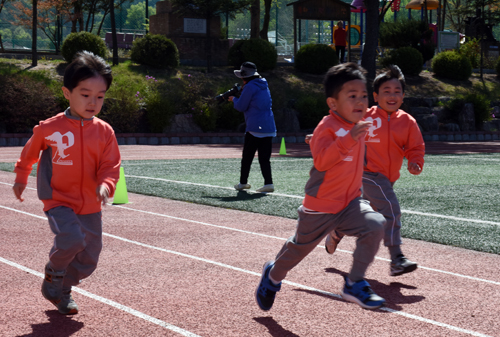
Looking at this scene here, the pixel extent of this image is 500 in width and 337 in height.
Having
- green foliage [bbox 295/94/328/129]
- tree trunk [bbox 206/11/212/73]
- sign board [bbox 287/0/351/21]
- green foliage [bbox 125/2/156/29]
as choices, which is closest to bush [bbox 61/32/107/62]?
tree trunk [bbox 206/11/212/73]

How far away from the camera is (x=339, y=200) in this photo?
3826 millimetres

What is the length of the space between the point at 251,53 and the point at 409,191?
19943 millimetres

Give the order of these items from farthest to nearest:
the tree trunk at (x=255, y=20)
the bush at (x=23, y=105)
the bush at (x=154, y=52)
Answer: the tree trunk at (x=255, y=20) < the bush at (x=154, y=52) < the bush at (x=23, y=105)

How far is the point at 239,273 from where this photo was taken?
4.96 m

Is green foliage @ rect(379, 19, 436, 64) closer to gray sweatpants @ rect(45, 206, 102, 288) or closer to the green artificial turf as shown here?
the green artificial turf

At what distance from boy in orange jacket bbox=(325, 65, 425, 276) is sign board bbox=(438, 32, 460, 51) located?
34.7 m

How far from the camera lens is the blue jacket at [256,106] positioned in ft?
32.0

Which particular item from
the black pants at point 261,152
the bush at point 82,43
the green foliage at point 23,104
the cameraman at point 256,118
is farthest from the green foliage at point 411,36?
the black pants at point 261,152

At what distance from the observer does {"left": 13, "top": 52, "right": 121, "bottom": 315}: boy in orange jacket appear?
383 cm

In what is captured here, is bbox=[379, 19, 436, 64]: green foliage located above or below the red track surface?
above

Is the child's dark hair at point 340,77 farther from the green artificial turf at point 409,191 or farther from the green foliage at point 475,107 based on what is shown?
the green foliage at point 475,107

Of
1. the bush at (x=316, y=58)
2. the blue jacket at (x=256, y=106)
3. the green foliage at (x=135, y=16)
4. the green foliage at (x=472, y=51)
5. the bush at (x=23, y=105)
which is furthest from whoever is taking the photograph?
the green foliage at (x=135, y=16)

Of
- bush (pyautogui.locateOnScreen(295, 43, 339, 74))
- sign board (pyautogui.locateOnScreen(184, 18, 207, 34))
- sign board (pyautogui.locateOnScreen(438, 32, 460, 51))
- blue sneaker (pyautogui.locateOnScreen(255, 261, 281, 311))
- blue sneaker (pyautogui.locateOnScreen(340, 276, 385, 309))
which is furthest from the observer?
sign board (pyautogui.locateOnScreen(438, 32, 460, 51))

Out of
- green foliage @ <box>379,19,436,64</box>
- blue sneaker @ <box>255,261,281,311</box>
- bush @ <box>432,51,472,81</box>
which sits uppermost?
green foliage @ <box>379,19,436,64</box>
